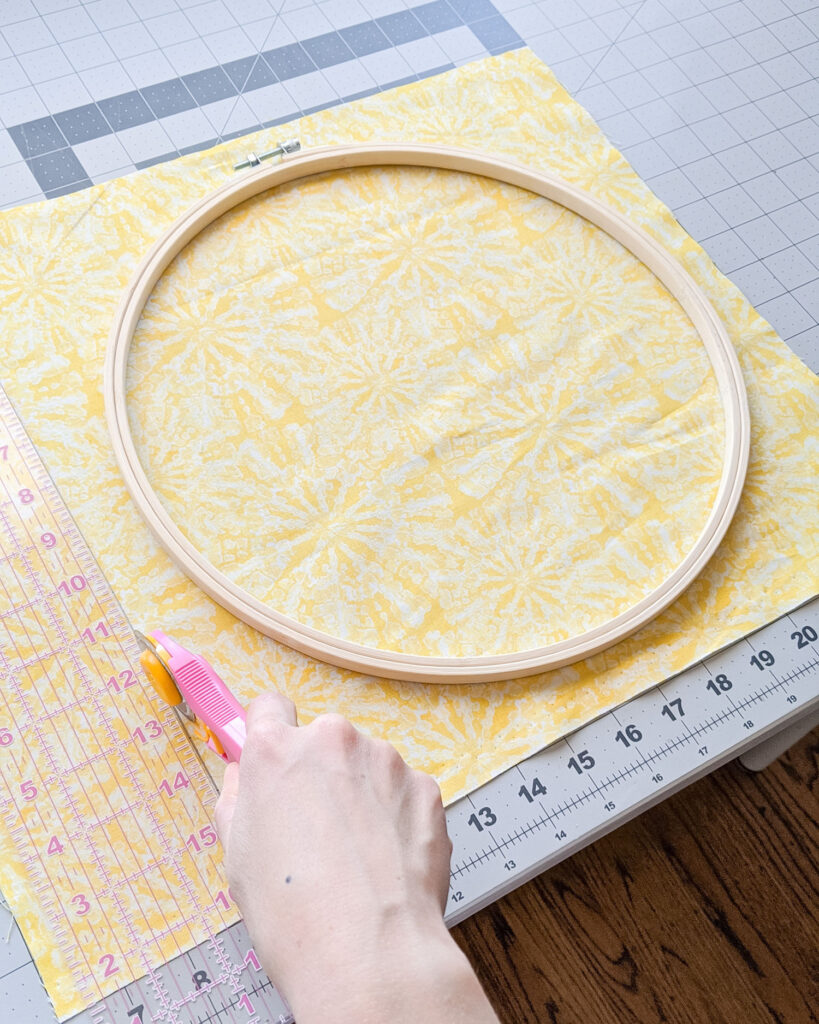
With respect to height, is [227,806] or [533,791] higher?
[227,806]

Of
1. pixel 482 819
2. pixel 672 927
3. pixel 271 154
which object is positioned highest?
pixel 271 154

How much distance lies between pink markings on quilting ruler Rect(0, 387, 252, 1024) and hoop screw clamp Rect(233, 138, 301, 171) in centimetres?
74

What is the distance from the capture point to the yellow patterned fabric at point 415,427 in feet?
4.67

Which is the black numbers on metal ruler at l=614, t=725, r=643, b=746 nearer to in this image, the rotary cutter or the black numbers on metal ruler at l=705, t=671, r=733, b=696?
the black numbers on metal ruler at l=705, t=671, r=733, b=696

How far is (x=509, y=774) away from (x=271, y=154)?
1.19 meters

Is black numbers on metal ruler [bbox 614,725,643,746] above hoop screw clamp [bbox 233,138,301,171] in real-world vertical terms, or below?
below

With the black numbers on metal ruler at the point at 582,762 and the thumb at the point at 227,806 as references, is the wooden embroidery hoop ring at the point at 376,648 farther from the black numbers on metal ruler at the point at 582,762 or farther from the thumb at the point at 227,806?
the thumb at the point at 227,806

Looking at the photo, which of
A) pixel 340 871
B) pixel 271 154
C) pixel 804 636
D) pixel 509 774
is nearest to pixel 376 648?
pixel 509 774

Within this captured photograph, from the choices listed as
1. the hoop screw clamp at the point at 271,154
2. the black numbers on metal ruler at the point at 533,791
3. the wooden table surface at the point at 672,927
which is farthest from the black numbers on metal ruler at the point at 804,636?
the hoop screw clamp at the point at 271,154

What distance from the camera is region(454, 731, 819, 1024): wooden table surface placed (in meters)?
1.85

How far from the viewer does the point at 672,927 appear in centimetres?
190

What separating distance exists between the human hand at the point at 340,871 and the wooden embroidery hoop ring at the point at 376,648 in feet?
0.98

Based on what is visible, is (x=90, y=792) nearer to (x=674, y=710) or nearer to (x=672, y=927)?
(x=674, y=710)

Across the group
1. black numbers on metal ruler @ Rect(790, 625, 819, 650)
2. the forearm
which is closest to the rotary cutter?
the forearm
